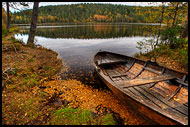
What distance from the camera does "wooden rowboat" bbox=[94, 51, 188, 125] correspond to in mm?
3197

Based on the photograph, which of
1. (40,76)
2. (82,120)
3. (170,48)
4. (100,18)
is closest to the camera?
(82,120)

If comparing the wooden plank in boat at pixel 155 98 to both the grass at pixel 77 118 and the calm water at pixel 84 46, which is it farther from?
the calm water at pixel 84 46

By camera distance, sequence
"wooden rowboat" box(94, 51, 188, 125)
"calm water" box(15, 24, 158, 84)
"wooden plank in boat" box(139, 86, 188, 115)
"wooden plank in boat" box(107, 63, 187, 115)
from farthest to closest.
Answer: "calm water" box(15, 24, 158, 84), "wooden plank in boat" box(107, 63, 187, 115), "wooden plank in boat" box(139, 86, 188, 115), "wooden rowboat" box(94, 51, 188, 125)

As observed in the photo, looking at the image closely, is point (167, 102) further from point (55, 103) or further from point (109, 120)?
point (55, 103)

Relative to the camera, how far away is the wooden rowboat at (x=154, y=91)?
126 inches

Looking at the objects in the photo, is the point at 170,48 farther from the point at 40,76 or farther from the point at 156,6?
the point at 40,76

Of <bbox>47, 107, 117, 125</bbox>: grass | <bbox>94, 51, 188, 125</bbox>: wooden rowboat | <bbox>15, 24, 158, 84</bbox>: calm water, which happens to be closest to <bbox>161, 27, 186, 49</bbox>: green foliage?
<bbox>15, 24, 158, 84</bbox>: calm water

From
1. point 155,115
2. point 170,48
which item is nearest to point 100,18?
point 170,48

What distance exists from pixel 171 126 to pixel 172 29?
31.9ft

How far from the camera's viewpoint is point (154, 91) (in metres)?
5.31

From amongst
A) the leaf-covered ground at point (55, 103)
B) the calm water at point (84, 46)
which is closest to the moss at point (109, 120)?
the leaf-covered ground at point (55, 103)

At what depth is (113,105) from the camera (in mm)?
5535

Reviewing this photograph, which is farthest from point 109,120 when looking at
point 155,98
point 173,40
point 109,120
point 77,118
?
point 173,40

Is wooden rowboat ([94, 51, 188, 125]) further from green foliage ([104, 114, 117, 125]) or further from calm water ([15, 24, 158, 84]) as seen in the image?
calm water ([15, 24, 158, 84])
